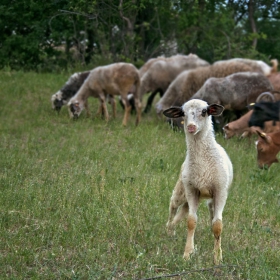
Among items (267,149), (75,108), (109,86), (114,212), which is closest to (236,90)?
(109,86)

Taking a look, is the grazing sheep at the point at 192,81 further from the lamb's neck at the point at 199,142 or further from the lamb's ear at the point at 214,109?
the lamb's ear at the point at 214,109

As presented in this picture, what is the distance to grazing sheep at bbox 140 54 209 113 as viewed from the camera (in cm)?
1730

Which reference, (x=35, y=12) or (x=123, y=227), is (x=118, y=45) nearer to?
(x=35, y=12)

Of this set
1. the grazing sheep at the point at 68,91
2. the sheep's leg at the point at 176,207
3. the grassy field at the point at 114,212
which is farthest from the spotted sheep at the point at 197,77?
the sheep's leg at the point at 176,207

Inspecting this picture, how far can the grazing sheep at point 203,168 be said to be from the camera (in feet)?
18.7

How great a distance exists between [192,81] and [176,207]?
9.51m

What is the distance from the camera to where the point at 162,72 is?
17.4m

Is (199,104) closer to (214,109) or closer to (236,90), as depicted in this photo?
(214,109)

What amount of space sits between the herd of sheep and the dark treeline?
1.15 metres

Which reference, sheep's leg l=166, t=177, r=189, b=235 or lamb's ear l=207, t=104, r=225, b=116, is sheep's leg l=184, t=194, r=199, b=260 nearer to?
sheep's leg l=166, t=177, r=189, b=235

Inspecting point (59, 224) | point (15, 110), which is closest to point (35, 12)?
point (15, 110)

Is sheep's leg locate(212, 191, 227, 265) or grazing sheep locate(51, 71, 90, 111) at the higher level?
sheep's leg locate(212, 191, 227, 265)

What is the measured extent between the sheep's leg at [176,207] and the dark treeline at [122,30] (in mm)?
7225

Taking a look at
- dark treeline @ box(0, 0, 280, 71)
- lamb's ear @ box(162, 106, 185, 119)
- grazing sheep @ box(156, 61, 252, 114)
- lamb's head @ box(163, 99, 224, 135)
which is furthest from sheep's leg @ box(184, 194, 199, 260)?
grazing sheep @ box(156, 61, 252, 114)
